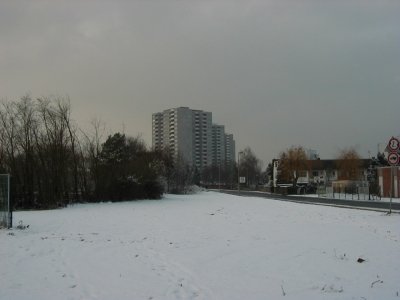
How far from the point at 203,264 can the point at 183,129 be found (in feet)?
449

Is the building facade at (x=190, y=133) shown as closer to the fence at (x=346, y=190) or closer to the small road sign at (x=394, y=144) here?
the fence at (x=346, y=190)

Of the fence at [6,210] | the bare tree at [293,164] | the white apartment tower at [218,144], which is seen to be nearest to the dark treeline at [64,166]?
the fence at [6,210]

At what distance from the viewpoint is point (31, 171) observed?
36062 mm

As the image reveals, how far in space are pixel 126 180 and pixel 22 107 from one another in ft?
35.4

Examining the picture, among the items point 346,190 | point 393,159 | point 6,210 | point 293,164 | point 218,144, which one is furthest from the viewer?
point 218,144

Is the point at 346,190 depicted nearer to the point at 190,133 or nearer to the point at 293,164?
the point at 293,164

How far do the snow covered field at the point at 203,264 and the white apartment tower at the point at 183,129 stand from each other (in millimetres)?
124961

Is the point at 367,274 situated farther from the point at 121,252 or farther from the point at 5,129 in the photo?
the point at 5,129

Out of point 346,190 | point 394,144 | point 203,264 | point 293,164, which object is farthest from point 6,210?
point 293,164

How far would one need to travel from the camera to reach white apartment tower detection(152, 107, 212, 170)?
145m

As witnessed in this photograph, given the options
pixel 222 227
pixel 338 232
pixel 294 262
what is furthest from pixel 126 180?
pixel 294 262

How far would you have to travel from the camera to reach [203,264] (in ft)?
33.5

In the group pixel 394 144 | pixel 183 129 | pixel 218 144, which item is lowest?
pixel 394 144

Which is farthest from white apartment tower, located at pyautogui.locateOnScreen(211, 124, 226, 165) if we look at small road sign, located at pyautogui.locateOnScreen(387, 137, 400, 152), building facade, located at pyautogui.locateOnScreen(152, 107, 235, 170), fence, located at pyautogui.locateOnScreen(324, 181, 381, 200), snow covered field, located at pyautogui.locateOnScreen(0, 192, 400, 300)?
snow covered field, located at pyautogui.locateOnScreen(0, 192, 400, 300)
